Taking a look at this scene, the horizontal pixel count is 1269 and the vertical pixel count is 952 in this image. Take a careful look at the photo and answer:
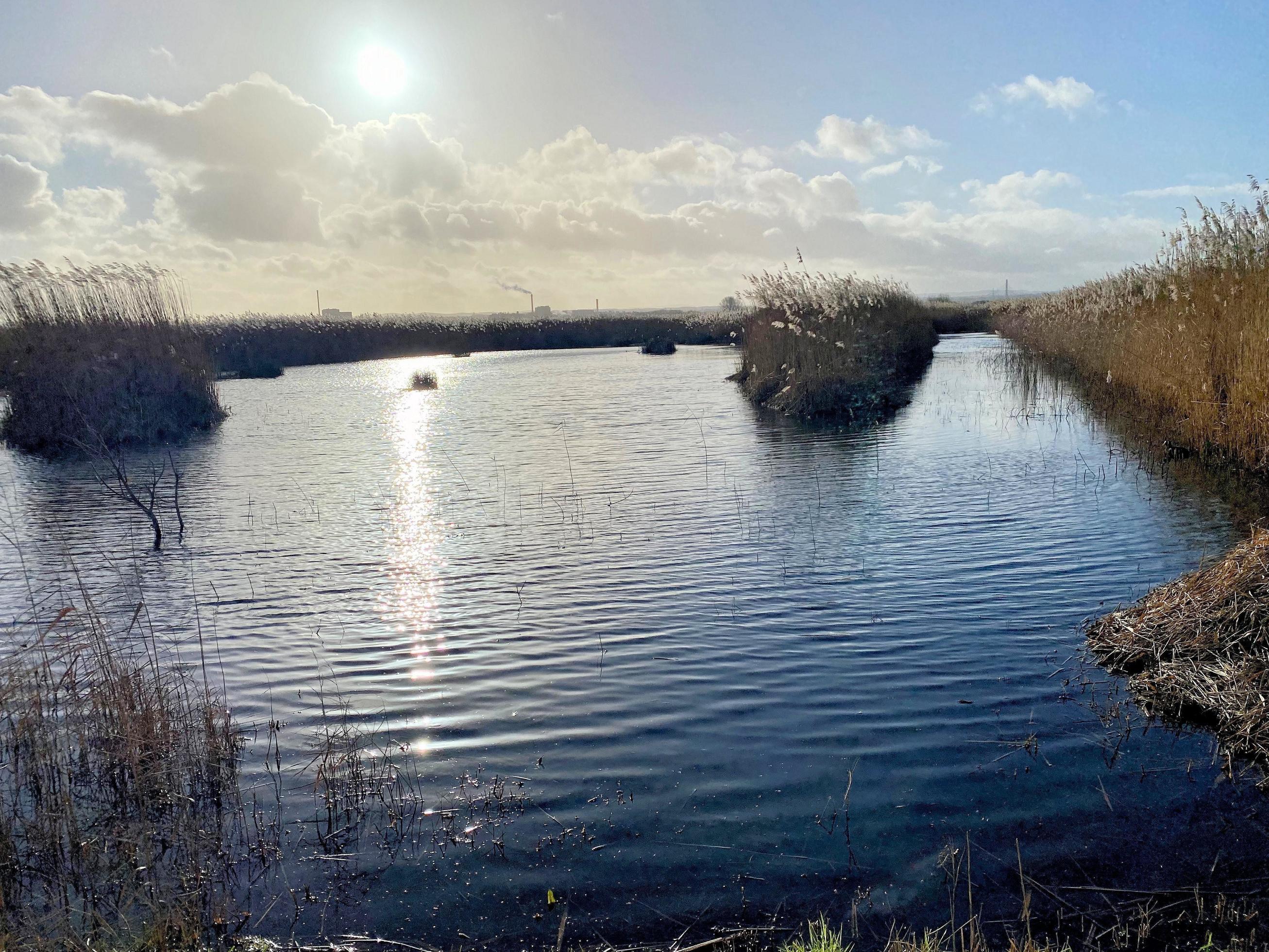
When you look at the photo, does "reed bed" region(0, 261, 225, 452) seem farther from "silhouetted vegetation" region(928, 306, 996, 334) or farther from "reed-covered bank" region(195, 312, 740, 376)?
"silhouetted vegetation" region(928, 306, 996, 334)

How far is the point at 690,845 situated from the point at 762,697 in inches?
69.6

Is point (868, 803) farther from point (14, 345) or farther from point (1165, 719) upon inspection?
point (14, 345)

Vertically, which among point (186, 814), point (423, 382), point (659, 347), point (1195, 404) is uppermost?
point (659, 347)

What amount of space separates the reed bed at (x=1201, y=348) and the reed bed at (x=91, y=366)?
1993 cm

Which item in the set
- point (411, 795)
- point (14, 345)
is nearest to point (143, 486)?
point (14, 345)

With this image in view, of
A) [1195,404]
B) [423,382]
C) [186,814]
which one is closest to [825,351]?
[1195,404]

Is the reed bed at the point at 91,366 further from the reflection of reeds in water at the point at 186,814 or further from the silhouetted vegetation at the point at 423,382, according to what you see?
the reflection of reeds in water at the point at 186,814

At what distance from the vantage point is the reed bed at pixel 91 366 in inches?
796

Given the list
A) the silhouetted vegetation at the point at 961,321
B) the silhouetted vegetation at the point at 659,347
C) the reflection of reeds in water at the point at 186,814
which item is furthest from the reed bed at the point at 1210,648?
the silhouetted vegetation at the point at 961,321

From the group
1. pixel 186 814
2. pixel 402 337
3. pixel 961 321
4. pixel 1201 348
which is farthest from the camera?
pixel 961 321

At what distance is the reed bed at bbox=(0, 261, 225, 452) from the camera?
20219 millimetres

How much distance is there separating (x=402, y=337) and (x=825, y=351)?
4160 centimetres

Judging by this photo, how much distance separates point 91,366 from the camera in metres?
20.6

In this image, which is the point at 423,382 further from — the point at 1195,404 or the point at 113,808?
the point at 113,808
